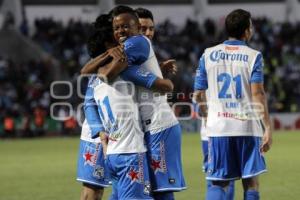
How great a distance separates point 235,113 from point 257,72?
47cm

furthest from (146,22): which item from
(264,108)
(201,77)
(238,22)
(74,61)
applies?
(74,61)

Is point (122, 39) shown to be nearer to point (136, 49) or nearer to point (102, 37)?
point (136, 49)

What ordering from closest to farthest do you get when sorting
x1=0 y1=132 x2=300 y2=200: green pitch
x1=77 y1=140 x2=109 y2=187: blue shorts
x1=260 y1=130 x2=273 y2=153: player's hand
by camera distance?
x1=260 y1=130 x2=273 y2=153: player's hand, x1=77 y1=140 x2=109 y2=187: blue shorts, x1=0 y1=132 x2=300 y2=200: green pitch

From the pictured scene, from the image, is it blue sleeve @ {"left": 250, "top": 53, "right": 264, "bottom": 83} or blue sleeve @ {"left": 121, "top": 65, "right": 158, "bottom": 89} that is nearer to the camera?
blue sleeve @ {"left": 121, "top": 65, "right": 158, "bottom": 89}

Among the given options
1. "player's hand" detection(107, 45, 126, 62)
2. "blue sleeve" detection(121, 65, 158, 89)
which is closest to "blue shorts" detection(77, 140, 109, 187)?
"blue sleeve" detection(121, 65, 158, 89)

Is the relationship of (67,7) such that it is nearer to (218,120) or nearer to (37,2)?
(37,2)

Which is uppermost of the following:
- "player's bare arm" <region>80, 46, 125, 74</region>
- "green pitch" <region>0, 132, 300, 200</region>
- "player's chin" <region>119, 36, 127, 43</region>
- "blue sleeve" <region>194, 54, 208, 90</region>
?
"player's chin" <region>119, 36, 127, 43</region>

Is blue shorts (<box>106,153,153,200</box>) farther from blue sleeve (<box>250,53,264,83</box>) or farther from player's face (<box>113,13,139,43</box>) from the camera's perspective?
blue sleeve (<box>250,53,264,83</box>)

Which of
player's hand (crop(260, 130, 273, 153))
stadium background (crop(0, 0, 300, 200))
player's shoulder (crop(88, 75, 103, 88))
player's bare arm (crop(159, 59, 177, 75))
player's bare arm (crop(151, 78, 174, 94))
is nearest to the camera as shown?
player's bare arm (crop(151, 78, 174, 94))

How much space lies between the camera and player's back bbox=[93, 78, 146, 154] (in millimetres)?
5332

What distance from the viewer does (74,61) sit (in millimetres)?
32094

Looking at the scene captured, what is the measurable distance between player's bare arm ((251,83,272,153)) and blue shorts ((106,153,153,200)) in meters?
1.51

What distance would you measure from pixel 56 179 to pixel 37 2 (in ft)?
78.0

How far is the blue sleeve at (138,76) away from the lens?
17.5 ft
